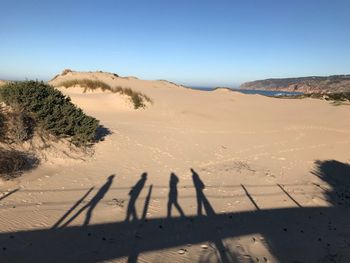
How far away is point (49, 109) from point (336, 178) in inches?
369

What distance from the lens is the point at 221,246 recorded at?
621 centimetres

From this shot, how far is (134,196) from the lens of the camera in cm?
834

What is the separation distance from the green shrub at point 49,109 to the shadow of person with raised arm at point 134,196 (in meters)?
2.78

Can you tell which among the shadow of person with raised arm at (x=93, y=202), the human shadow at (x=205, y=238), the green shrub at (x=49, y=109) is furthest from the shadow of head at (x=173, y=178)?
the green shrub at (x=49, y=109)

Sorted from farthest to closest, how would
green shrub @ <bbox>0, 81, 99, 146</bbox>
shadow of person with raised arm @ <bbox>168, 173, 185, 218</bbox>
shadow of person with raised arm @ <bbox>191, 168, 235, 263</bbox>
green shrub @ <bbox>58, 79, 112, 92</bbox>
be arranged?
green shrub @ <bbox>58, 79, 112, 92</bbox> < green shrub @ <bbox>0, 81, 99, 146</bbox> < shadow of person with raised arm @ <bbox>168, 173, 185, 218</bbox> < shadow of person with raised arm @ <bbox>191, 168, 235, 263</bbox>

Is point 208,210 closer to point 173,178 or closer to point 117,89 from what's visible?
point 173,178

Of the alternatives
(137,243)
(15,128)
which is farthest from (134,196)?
(15,128)

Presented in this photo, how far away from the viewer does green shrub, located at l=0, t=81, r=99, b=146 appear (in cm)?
1048

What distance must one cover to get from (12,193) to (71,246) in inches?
102

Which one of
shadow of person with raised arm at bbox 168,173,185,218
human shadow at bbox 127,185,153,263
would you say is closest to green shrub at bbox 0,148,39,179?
human shadow at bbox 127,185,153,263

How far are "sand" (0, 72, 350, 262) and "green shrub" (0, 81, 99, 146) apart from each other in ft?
2.91

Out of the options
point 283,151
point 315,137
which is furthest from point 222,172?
point 315,137

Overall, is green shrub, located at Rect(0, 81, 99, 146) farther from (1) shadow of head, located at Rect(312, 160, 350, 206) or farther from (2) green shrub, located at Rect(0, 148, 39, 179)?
(1) shadow of head, located at Rect(312, 160, 350, 206)

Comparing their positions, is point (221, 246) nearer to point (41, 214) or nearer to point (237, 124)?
point (41, 214)
